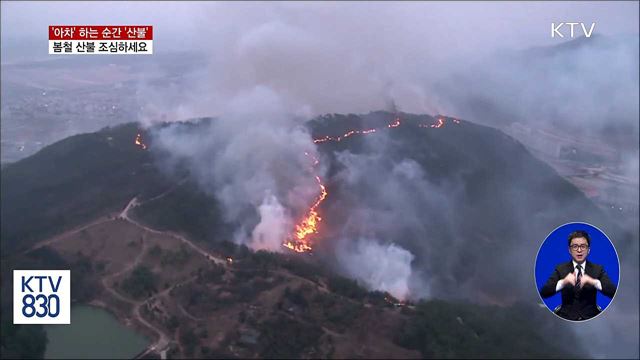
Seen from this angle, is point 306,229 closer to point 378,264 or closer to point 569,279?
point 378,264

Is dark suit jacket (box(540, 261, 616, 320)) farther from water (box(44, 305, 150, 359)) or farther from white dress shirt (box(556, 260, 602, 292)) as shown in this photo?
water (box(44, 305, 150, 359))

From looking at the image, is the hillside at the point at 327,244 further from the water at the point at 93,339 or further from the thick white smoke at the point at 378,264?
the thick white smoke at the point at 378,264

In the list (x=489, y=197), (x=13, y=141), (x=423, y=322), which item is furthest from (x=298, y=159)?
(x=13, y=141)

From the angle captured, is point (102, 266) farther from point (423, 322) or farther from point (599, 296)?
point (599, 296)

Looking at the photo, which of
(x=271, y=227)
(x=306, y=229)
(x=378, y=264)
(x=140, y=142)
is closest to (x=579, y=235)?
(x=378, y=264)

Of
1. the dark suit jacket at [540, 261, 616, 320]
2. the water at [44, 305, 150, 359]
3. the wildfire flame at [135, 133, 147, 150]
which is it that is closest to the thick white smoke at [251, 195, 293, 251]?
the water at [44, 305, 150, 359]

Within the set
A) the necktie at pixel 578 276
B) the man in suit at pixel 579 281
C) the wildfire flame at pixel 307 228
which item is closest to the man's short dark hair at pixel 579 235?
the man in suit at pixel 579 281
